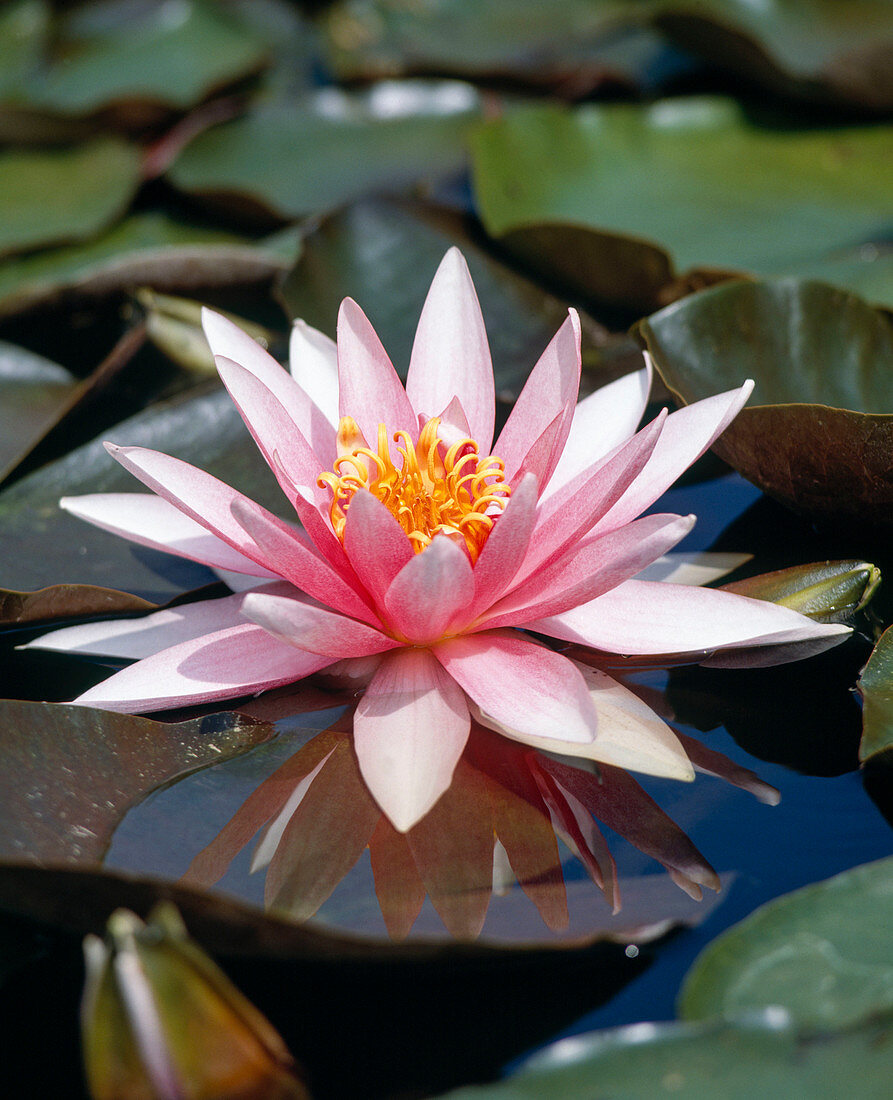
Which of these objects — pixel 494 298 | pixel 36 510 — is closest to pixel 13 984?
pixel 36 510

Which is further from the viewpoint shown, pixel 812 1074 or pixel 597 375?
pixel 597 375

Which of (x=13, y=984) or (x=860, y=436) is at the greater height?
(x=860, y=436)

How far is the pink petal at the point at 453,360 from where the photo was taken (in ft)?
5.24

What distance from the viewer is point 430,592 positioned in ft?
4.00

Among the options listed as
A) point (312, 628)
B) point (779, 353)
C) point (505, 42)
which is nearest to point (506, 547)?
point (312, 628)

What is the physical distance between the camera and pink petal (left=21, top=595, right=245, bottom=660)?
1.48m

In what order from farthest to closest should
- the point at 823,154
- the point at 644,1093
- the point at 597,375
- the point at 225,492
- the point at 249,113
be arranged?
the point at 249,113 < the point at 823,154 < the point at 597,375 < the point at 225,492 < the point at 644,1093

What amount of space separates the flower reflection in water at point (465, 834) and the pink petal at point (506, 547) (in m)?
0.20

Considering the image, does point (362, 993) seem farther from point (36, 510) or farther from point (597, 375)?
point (597, 375)

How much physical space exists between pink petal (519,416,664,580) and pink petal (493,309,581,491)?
0.09m

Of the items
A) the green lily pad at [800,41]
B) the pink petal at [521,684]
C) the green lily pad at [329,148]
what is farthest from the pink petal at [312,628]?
the green lily pad at [800,41]

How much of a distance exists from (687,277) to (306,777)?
4.53 ft

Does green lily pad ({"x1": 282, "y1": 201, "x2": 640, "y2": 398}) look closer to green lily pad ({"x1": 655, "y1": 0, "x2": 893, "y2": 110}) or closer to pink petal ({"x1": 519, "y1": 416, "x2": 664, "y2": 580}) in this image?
pink petal ({"x1": 519, "y1": 416, "x2": 664, "y2": 580})

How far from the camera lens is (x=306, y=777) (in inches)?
50.4
